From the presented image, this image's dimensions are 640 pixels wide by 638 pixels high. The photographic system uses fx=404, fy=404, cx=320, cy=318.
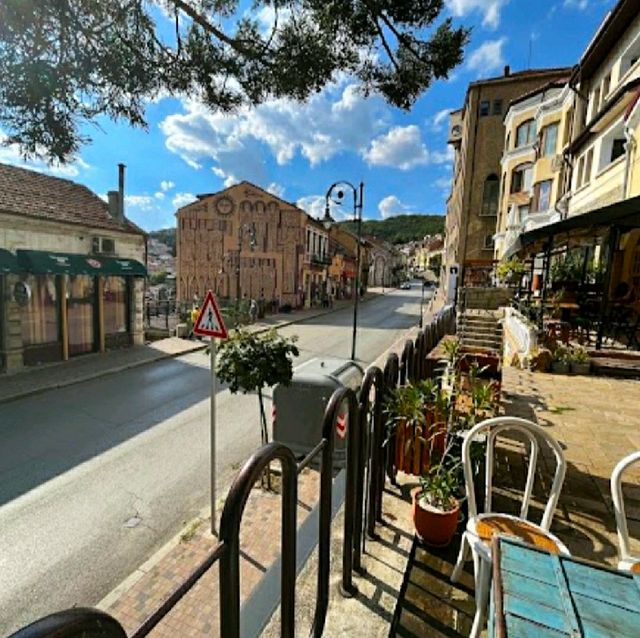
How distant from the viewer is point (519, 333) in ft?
32.6

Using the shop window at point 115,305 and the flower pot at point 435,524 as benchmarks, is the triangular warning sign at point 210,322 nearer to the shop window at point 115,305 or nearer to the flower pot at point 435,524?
the flower pot at point 435,524

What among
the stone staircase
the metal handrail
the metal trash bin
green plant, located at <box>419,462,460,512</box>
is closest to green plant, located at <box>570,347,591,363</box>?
the metal trash bin

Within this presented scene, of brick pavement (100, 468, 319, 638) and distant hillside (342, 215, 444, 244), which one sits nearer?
brick pavement (100, 468, 319, 638)

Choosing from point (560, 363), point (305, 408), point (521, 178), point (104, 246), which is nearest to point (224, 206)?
point (104, 246)

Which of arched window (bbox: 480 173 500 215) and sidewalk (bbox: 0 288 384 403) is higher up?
arched window (bbox: 480 173 500 215)

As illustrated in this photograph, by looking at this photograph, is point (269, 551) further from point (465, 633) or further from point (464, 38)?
point (464, 38)

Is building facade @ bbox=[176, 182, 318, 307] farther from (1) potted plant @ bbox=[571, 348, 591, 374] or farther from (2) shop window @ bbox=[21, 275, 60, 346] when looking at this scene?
(1) potted plant @ bbox=[571, 348, 591, 374]

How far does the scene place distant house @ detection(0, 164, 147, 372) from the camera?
11.8 meters

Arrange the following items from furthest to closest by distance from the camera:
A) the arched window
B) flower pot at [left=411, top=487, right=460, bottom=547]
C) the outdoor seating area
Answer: the arched window, flower pot at [left=411, top=487, right=460, bottom=547], the outdoor seating area

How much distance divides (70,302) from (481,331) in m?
14.5

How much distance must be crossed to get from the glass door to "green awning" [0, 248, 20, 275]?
238 cm

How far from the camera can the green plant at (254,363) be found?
6.29 metres

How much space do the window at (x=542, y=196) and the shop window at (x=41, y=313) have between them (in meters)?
22.7

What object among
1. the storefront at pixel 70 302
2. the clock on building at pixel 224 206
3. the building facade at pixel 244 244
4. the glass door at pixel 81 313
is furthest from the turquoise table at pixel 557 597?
the clock on building at pixel 224 206
